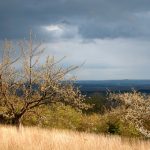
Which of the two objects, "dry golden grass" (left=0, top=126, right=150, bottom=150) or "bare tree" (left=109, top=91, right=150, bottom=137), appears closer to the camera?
"dry golden grass" (left=0, top=126, right=150, bottom=150)

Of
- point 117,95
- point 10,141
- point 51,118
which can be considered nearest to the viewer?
point 10,141

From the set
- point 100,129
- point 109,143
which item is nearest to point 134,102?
point 100,129

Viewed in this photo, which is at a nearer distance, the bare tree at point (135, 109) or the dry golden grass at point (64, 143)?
the dry golden grass at point (64, 143)

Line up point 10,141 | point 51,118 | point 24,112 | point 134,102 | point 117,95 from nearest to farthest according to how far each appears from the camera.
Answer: point 10,141 → point 24,112 → point 51,118 → point 134,102 → point 117,95

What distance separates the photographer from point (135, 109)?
105 feet

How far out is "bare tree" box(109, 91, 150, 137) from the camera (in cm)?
2917

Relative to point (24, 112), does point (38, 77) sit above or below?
above

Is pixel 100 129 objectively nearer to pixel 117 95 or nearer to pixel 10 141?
pixel 117 95

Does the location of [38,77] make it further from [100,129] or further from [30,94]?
[100,129]

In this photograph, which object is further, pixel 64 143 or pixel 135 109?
pixel 135 109

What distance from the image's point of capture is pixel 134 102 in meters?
Result: 36.1

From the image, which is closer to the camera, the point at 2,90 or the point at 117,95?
the point at 2,90

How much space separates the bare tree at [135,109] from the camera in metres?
29.2

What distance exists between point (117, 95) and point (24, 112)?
1709 cm
